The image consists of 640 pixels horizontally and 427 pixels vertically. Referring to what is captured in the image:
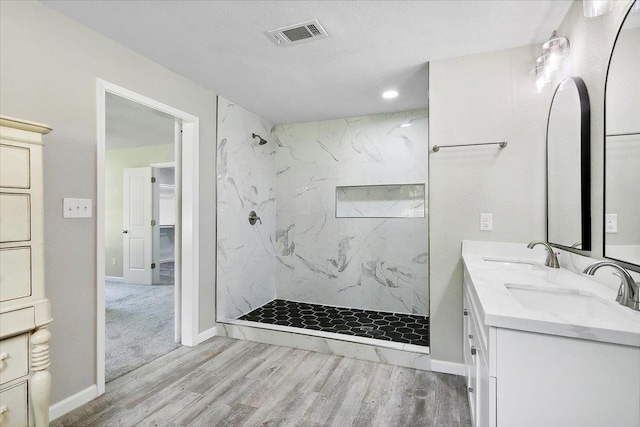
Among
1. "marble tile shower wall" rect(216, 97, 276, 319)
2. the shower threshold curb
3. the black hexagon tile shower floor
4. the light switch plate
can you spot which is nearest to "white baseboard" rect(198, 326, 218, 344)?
the shower threshold curb

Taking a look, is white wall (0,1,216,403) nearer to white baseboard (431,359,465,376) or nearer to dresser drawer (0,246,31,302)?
dresser drawer (0,246,31,302)

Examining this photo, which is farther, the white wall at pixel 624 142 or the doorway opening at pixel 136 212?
the doorway opening at pixel 136 212

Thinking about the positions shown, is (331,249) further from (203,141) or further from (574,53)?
(574,53)

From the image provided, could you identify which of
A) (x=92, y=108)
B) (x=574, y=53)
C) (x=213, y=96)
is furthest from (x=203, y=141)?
(x=574, y=53)

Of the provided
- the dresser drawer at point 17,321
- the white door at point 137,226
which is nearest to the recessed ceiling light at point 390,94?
the dresser drawer at point 17,321

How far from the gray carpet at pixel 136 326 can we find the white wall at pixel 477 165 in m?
2.36

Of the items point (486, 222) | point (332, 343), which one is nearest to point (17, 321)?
point (332, 343)

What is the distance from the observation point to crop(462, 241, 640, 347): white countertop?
88cm

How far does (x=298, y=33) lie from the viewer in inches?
81.1

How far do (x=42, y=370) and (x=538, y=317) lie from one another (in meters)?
1.91

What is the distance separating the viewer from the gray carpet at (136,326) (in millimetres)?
2545

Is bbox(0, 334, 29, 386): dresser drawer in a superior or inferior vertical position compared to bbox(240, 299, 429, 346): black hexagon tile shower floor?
superior

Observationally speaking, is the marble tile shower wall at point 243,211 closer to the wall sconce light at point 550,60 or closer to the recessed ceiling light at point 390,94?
the recessed ceiling light at point 390,94

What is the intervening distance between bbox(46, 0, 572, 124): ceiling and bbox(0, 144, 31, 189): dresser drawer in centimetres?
106
